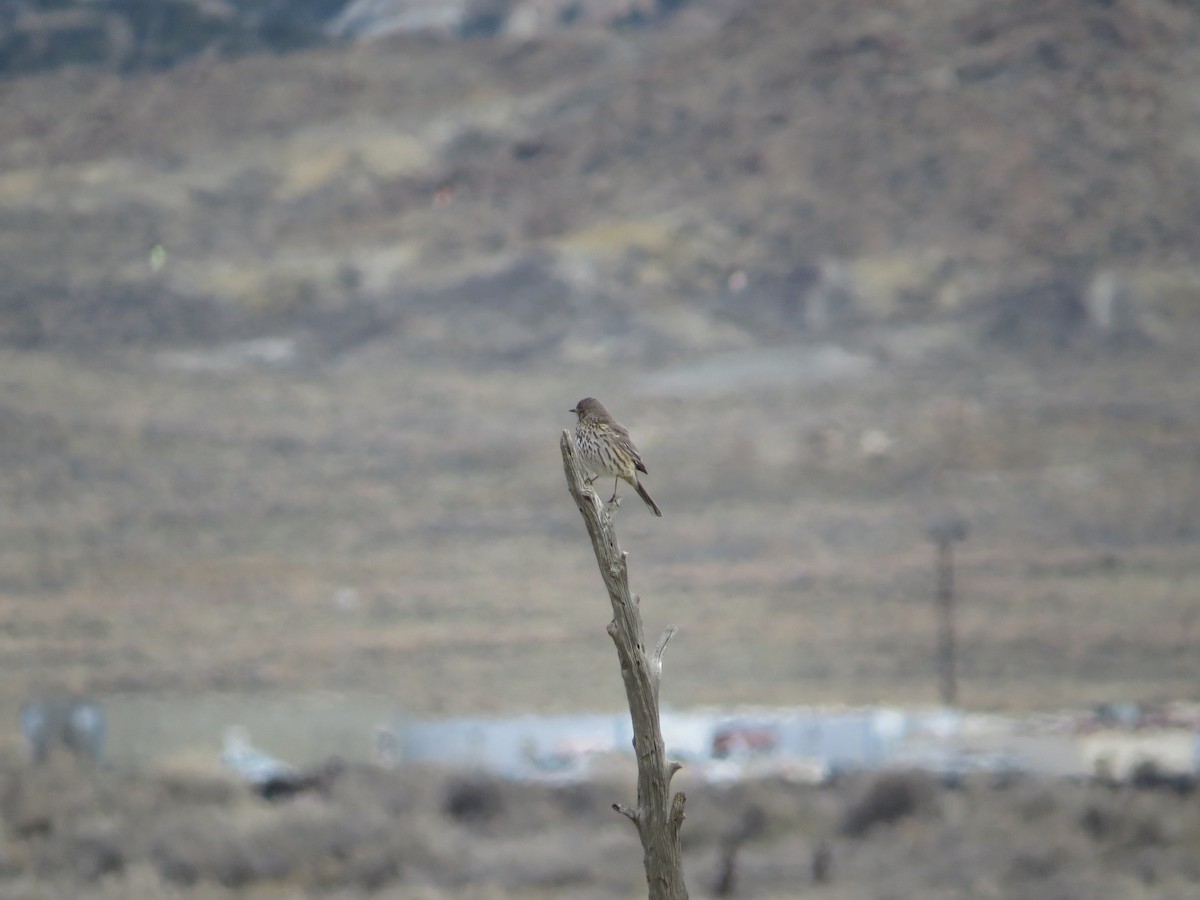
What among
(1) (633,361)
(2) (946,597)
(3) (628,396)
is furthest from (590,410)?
(1) (633,361)

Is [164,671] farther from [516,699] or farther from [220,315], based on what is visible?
[220,315]

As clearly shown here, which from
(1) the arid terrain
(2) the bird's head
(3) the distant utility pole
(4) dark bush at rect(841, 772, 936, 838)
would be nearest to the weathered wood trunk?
(2) the bird's head

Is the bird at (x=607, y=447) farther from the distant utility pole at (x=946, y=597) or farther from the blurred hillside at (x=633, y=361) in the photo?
the blurred hillside at (x=633, y=361)

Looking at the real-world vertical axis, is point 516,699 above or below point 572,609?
below

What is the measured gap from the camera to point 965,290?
147 m

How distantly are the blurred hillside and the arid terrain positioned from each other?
1.34ft

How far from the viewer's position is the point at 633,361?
140 meters

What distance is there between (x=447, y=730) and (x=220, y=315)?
9764cm

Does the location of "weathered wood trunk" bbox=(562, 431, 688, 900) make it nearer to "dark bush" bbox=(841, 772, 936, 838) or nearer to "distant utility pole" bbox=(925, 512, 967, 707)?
"dark bush" bbox=(841, 772, 936, 838)

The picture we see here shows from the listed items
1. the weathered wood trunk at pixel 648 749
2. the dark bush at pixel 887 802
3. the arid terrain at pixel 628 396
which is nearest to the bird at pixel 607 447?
the weathered wood trunk at pixel 648 749

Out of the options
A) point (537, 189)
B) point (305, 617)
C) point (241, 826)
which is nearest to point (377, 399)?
point (305, 617)

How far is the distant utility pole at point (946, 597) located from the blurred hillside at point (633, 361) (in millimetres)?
1154

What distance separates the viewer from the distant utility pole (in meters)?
76.9

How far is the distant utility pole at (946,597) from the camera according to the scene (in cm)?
7694
